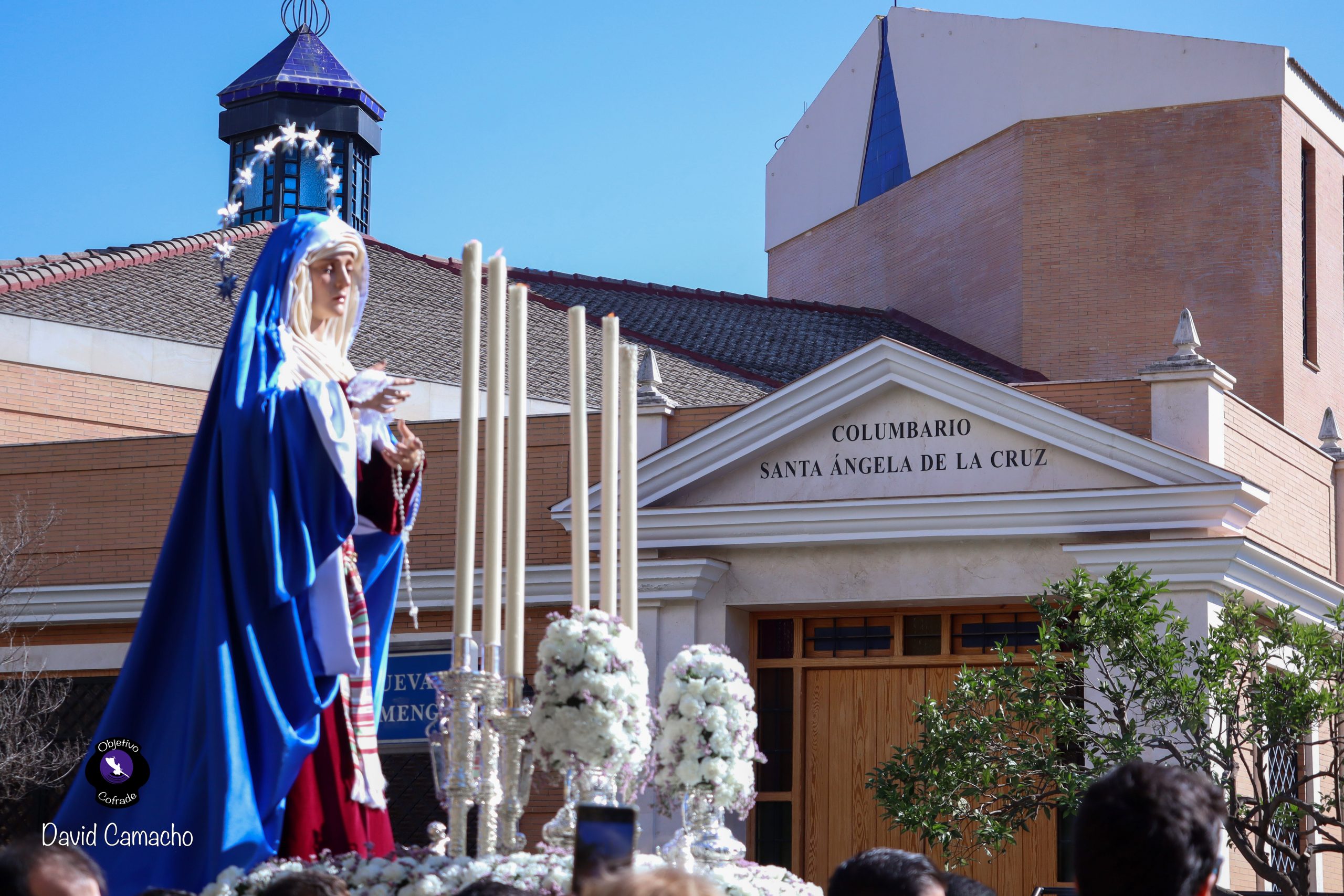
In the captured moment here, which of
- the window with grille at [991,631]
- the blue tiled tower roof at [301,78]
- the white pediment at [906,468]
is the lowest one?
the window with grille at [991,631]

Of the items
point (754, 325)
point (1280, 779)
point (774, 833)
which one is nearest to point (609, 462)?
point (774, 833)

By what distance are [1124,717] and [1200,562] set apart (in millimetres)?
2341

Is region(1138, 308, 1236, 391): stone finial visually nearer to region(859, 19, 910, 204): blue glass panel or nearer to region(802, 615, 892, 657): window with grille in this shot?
region(802, 615, 892, 657): window with grille

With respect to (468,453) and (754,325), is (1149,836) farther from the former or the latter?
(754,325)

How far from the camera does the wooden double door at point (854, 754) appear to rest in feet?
49.8

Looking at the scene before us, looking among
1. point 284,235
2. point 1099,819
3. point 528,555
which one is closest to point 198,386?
point 528,555

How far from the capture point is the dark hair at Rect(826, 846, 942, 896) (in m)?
3.86

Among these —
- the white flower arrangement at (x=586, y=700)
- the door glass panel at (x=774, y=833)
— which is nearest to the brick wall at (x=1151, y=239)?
the door glass panel at (x=774, y=833)

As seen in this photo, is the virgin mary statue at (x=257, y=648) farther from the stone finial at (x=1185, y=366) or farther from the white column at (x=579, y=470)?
the stone finial at (x=1185, y=366)

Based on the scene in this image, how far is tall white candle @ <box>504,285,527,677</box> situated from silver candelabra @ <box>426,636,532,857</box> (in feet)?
0.37

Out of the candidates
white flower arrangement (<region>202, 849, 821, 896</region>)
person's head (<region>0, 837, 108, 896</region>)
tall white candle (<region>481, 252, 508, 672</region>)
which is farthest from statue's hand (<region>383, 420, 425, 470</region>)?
person's head (<region>0, 837, 108, 896</region>)

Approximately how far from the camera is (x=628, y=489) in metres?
5.95

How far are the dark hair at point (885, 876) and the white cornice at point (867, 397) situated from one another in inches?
404

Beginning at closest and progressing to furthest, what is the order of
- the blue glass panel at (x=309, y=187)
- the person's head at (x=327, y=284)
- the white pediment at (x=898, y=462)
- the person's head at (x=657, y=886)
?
the person's head at (x=657, y=886), the person's head at (x=327, y=284), the white pediment at (x=898, y=462), the blue glass panel at (x=309, y=187)
